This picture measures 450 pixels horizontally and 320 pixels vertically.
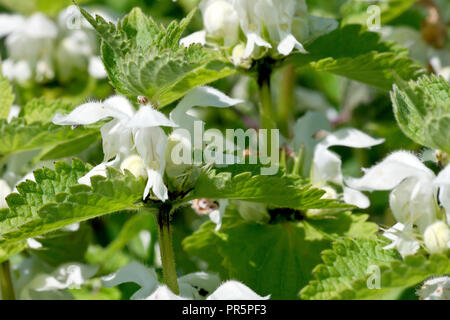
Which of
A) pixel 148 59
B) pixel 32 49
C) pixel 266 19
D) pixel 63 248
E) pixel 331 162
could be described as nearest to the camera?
pixel 148 59

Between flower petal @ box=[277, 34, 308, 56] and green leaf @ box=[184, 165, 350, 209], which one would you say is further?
flower petal @ box=[277, 34, 308, 56]

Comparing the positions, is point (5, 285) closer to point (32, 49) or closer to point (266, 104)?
point (266, 104)

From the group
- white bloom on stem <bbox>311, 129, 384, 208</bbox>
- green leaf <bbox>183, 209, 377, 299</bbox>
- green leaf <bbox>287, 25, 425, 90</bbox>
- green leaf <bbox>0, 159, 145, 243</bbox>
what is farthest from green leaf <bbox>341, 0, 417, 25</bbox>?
→ green leaf <bbox>0, 159, 145, 243</bbox>

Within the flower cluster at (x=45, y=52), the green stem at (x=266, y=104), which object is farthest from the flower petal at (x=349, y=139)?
the flower cluster at (x=45, y=52)

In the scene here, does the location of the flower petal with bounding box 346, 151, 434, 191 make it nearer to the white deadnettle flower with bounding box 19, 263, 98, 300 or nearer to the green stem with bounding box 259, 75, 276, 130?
the green stem with bounding box 259, 75, 276, 130

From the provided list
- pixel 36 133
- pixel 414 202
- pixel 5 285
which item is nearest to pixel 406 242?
pixel 414 202

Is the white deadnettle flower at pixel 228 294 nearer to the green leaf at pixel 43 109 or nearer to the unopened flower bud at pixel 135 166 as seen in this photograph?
the unopened flower bud at pixel 135 166
